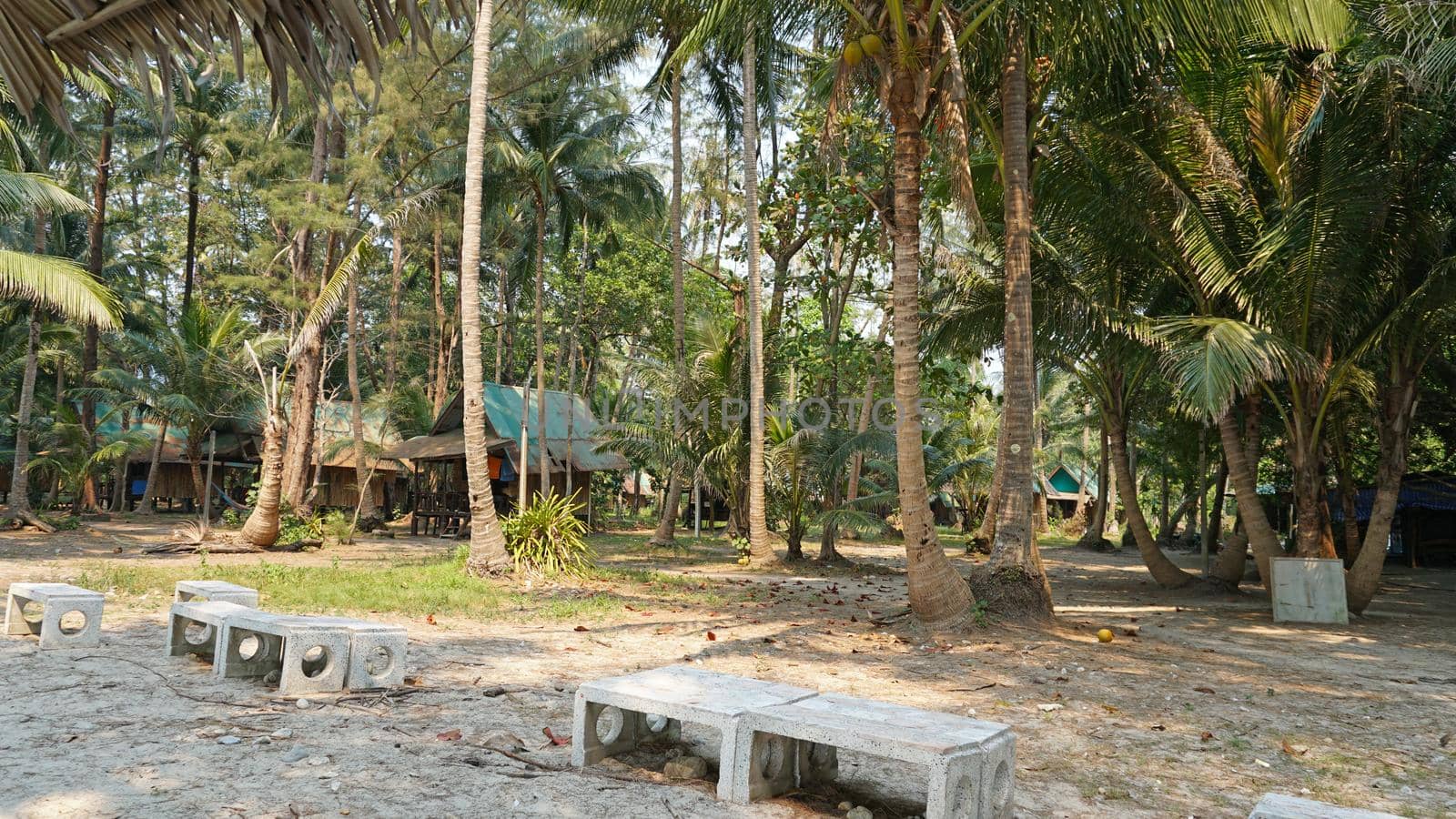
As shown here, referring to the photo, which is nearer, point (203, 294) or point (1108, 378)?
point (1108, 378)

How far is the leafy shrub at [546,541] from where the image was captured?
37.9ft

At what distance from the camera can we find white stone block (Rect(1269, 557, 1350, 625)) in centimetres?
1033

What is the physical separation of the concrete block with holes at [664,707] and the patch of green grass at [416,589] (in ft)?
15.7

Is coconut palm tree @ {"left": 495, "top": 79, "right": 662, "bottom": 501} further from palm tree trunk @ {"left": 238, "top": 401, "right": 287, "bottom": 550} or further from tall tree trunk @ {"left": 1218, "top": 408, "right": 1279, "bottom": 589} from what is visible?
tall tree trunk @ {"left": 1218, "top": 408, "right": 1279, "bottom": 589}

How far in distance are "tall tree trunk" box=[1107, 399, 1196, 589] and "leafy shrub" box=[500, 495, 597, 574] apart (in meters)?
7.52

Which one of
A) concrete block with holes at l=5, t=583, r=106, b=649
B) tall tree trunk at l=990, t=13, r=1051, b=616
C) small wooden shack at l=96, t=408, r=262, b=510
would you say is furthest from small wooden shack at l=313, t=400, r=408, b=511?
tall tree trunk at l=990, t=13, r=1051, b=616

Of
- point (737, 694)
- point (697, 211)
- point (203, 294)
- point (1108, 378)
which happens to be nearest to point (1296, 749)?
point (737, 694)

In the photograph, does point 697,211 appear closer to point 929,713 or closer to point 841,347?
point 841,347

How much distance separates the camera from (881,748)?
3479 mm

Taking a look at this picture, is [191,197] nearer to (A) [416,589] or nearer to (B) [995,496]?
(A) [416,589]

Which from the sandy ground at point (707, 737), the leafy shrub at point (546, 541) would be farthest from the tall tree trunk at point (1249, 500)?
the leafy shrub at point (546, 541)

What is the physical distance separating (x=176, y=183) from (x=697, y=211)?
55.7 feet

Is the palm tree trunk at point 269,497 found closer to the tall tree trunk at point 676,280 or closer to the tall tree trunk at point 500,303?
the tall tree trunk at point 676,280

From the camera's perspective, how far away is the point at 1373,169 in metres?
10.0
